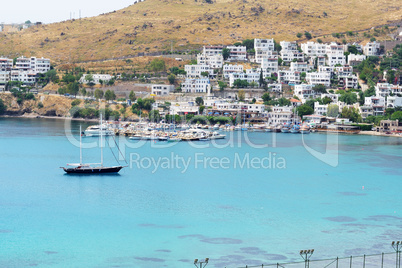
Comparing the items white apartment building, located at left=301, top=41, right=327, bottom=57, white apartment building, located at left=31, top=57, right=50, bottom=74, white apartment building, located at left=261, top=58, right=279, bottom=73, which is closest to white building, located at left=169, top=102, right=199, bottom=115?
white apartment building, located at left=261, top=58, right=279, bottom=73

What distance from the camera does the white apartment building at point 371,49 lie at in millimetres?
72125

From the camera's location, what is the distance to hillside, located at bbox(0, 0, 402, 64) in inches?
3191

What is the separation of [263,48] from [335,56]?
747cm

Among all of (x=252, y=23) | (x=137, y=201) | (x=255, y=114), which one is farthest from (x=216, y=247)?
(x=252, y=23)

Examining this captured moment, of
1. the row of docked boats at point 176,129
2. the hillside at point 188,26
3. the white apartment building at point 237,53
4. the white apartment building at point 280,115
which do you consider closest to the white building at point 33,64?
the hillside at point 188,26

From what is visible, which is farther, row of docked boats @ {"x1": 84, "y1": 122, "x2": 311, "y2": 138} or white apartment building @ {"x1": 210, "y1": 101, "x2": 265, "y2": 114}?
white apartment building @ {"x1": 210, "y1": 101, "x2": 265, "y2": 114}

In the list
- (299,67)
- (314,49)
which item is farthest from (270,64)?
(314,49)

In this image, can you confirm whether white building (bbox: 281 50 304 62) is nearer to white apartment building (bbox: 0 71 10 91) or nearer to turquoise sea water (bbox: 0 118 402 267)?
white apartment building (bbox: 0 71 10 91)

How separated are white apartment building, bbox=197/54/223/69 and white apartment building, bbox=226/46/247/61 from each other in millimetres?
1941

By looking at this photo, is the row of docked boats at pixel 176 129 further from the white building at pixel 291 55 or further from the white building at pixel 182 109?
the white building at pixel 291 55

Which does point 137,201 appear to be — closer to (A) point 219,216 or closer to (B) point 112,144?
(A) point 219,216

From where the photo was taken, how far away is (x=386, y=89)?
6097cm

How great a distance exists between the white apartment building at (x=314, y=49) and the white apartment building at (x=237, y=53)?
636cm

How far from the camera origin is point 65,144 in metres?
44.6
